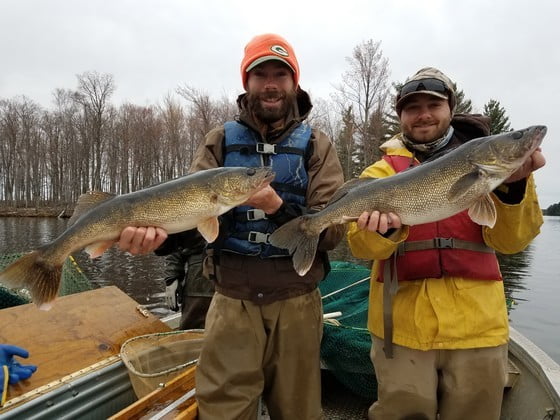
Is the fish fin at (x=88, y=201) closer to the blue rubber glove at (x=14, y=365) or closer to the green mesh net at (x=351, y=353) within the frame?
the blue rubber glove at (x=14, y=365)

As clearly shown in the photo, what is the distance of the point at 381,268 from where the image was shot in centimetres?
290

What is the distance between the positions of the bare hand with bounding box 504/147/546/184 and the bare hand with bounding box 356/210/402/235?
753mm

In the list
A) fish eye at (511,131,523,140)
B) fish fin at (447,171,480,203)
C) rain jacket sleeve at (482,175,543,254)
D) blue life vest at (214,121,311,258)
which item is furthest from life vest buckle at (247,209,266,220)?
fish eye at (511,131,523,140)

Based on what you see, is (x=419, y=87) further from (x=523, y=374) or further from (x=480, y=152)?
(x=523, y=374)

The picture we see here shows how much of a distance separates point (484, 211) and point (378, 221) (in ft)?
2.10

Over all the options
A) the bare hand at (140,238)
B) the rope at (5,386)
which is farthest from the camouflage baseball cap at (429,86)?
the rope at (5,386)

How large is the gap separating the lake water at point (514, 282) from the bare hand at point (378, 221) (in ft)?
27.5

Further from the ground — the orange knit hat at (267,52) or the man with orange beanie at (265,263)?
the orange knit hat at (267,52)

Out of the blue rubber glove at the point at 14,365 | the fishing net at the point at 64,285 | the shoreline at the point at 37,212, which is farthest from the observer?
the shoreline at the point at 37,212

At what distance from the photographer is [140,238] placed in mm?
2754

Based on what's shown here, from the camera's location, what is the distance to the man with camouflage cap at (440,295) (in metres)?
2.59

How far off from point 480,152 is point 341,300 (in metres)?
3.25

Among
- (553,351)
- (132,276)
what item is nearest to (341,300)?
(553,351)

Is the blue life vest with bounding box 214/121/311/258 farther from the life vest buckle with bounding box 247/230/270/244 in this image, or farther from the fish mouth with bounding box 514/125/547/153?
the fish mouth with bounding box 514/125/547/153
